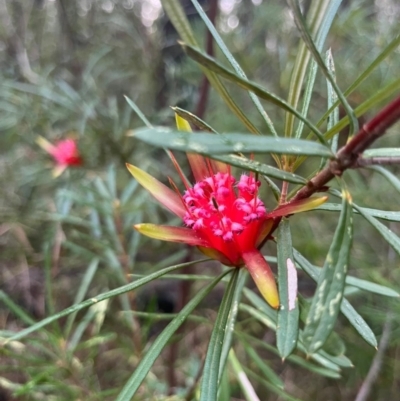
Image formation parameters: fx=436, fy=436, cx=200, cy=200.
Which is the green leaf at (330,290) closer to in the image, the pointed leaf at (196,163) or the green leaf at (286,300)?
the green leaf at (286,300)

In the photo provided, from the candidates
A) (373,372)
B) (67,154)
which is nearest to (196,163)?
(373,372)

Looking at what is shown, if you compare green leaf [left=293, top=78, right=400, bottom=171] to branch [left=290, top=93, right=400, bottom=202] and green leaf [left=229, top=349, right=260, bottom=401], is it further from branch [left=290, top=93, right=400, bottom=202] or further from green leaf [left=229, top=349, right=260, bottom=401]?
green leaf [left=229, top=349, right=260, bottom=401]

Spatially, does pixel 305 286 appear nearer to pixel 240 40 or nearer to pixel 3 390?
pixel 240 40

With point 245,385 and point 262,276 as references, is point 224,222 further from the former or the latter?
point 245,385

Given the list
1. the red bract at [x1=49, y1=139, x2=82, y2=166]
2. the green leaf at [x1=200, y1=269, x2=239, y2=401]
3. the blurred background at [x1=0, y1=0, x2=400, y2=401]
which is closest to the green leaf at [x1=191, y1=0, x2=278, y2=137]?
the green leaf at [x1=200, y1=269, x2=239, y2=401]

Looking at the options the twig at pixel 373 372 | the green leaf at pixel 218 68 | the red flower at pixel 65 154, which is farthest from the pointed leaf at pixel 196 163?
the red flower at pixel 65 154

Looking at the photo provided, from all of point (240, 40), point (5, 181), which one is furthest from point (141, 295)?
point (240, 40)
